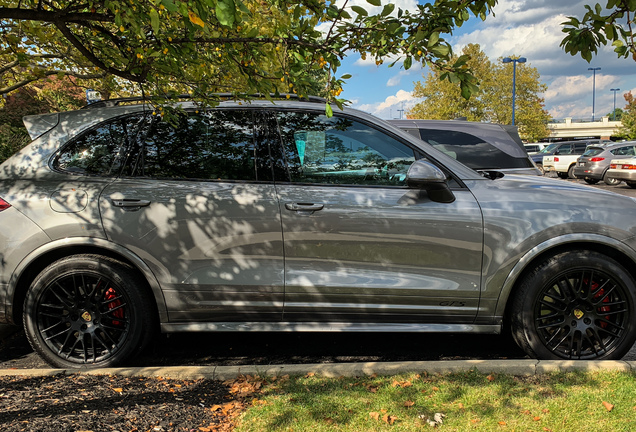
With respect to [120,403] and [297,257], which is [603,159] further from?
[120,403]

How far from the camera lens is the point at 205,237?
3.46m

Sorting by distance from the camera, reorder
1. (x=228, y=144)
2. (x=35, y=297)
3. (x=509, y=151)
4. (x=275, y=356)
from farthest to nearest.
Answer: (x=509, y=151) → (x=275, y=356) → (x=228, y=144) → (x=35, y=297)

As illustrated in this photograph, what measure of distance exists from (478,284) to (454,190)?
0.68 m

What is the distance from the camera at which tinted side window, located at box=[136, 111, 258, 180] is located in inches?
143

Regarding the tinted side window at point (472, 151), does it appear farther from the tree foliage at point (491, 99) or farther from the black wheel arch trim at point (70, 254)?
the tree foliage at point (491, 99)

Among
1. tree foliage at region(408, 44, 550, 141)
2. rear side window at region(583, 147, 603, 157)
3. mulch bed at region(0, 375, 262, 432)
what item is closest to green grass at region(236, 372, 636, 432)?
mulch bed at region(0, 375, 262, 432)

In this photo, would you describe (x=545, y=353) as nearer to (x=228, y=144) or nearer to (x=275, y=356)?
(x=275, y=356)

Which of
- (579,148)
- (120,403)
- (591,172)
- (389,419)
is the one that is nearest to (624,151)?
(591,172)

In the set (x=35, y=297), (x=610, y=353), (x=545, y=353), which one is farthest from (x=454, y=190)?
(x=35, y=297)

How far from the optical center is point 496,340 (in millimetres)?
4301

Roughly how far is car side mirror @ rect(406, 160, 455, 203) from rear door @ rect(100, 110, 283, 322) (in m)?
0.96

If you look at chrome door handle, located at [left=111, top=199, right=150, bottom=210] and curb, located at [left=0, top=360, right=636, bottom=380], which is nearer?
curb, located at [left=0, top=360, right=636, bottom=380]

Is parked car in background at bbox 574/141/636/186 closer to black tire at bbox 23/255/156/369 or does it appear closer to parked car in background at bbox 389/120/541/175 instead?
parked car in background at bbox 389/120/541/175

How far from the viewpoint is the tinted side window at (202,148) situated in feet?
11.9
